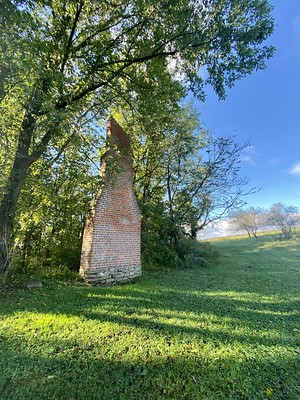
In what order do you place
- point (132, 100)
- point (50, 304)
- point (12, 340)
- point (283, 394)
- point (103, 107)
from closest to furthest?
1. point (283, 394)
2. point (12, 340)
3. point (50, 304)
4. point (132, 100)
5. point (103, 107)

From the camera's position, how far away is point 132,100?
219 inches

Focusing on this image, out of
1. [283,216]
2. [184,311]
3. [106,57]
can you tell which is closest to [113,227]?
[184,311]

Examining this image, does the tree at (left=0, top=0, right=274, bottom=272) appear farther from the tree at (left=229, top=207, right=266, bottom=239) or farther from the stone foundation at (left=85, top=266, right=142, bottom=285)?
the tree at (left=229, top=207, right=266, bottom=239)

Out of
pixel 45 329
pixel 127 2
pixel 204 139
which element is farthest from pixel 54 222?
pixel 204 139

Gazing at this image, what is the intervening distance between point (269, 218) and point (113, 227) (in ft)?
94.0

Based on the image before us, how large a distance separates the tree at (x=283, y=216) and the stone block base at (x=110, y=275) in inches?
1037

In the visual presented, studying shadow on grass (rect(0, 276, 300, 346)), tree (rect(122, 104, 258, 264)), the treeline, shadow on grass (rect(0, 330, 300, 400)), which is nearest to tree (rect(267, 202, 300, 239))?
the treeline

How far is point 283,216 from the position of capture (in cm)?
2639

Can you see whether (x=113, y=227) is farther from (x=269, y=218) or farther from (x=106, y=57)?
(x=269, y=218)

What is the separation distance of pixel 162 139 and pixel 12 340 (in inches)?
319

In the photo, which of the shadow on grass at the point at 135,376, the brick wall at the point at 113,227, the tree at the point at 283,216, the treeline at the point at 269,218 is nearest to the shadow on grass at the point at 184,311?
the shadow on grass at the point at 135,376

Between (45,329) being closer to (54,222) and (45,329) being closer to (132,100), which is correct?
(54,222)

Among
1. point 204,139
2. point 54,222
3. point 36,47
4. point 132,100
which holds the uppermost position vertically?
point 204,139

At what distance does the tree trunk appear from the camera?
438 cm
